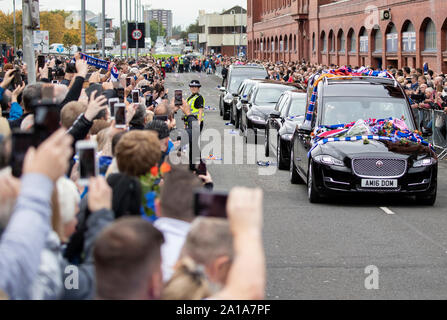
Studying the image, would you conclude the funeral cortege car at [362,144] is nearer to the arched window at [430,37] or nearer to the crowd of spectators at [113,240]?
the crowd of spectators at [113,240]

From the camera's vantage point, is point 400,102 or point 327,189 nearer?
point 327,189

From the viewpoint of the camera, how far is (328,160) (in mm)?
12930

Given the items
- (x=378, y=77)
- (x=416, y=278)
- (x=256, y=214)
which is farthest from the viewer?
(x=378, y=77)

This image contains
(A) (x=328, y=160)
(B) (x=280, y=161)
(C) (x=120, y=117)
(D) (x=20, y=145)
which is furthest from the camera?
(B) (x=280, y=161)

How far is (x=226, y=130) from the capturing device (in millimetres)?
27484

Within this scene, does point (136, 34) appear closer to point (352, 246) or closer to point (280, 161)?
point (280, 161)

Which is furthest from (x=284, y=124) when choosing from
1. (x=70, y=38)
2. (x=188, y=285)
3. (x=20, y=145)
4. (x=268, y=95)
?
(x=70, y=38)

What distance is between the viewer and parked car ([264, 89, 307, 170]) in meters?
17.3

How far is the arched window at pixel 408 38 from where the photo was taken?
134 feet

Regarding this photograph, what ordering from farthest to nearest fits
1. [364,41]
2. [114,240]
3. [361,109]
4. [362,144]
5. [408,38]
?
1. [364,41]
2. [408,38]
3. [361,109]
4. [362,144]
5. [114,240]

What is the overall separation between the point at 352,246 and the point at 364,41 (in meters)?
41.5

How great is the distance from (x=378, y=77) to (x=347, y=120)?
5.95 ft
